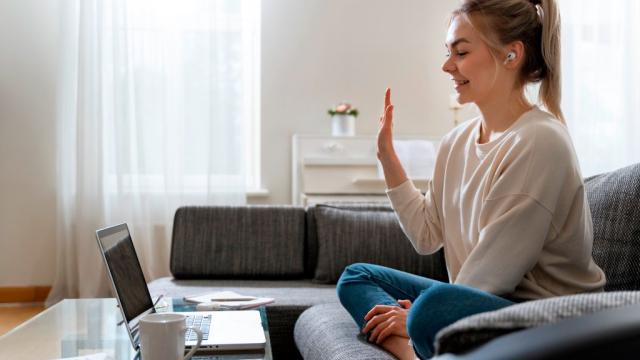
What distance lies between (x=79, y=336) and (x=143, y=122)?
8.71 ft

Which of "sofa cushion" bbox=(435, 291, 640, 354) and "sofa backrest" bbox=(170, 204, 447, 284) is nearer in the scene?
"sofa cushion" bbox=(435, 291, 640, 354)

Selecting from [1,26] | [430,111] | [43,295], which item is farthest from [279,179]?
[1,26]

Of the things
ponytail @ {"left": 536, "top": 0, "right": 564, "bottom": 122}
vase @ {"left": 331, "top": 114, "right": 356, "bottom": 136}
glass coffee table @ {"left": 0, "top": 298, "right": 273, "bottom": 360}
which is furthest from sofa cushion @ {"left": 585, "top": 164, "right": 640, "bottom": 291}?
vase @ {"left": 331, "top": 114, "right": 356, "bottom": 136}

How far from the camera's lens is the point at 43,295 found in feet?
13.9

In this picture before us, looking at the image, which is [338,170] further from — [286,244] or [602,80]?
[602,80]

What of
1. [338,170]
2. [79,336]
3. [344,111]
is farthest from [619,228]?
[344,111]

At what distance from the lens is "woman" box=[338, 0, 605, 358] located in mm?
1350

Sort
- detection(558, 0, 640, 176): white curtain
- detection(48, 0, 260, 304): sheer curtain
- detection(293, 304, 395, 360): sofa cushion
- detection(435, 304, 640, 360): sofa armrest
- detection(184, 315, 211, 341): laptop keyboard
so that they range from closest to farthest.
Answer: detection(435, 304, 640, 360): sofa armrest
detection(184, 315, 211, 341): laptop keyboard
detection(293, 304, 395, 360): sofa cushion
detection(558, 0, 640, 176): white curtain
detection(48, 0, 260, 304): sheer curtain

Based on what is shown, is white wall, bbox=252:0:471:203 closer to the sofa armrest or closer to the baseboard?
the baseboard

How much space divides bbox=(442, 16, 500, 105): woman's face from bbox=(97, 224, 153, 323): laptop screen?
0.81 meters

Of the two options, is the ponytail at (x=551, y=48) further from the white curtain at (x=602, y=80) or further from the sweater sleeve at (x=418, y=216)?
the white curtain at (x=602, y=80)

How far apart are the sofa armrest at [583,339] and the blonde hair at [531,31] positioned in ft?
3.47

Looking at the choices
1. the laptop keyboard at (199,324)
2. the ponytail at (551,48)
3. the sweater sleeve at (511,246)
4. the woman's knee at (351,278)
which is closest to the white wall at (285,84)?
the woman's knee at (351,278)

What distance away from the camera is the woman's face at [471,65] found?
160 cm
